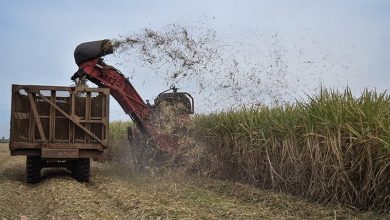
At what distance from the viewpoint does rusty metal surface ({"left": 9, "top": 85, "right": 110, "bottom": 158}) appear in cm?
1080

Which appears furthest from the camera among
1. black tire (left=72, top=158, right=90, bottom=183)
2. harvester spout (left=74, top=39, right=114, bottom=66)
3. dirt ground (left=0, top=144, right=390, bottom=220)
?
harvester spout (left=74, top=39, right=114, bottom=66)

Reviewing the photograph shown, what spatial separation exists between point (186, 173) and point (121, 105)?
2.52 metres

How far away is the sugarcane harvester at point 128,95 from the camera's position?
12242 mm

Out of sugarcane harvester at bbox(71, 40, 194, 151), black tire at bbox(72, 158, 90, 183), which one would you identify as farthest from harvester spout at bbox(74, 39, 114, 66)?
black tire at bbox(72, 158, 90, 183)

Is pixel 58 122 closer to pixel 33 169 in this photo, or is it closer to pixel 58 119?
pixel 58 119

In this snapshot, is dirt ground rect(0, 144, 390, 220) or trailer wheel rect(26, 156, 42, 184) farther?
trailer wheel rect(26, 156, 42, 184)

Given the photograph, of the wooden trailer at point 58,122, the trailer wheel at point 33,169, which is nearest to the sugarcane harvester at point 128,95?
the wooden trailer at point 58,122

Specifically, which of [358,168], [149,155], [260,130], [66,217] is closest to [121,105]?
[149,155]

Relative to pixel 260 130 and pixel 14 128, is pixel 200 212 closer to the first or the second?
pixel 260 130

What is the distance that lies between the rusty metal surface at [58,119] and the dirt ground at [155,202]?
0.87 meters

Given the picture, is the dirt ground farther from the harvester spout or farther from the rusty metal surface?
the harvester spout

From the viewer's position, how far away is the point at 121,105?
1288 centimetres

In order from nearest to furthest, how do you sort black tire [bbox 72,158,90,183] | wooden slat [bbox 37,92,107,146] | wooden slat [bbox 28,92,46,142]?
wooden slat [bbox 28,92,46,142] < wooden slat [bbox 37,92,107,146] < black tire [bbox 72,158,90,183]

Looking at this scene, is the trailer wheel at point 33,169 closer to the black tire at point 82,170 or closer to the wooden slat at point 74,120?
the black tire at point 82,170
